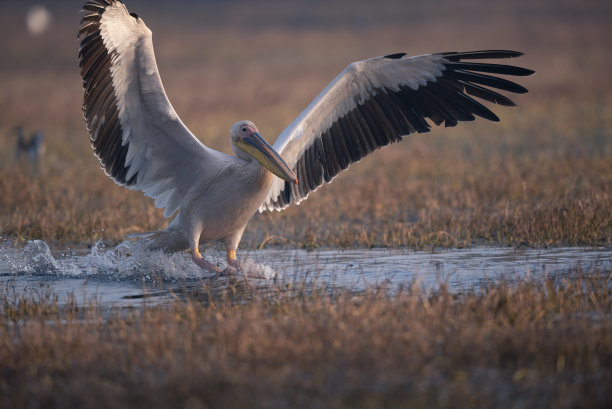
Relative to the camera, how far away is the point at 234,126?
7.16 meters

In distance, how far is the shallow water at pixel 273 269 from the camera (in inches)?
243

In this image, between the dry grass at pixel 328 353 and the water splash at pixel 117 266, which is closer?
the dry grass at pixel 328 353

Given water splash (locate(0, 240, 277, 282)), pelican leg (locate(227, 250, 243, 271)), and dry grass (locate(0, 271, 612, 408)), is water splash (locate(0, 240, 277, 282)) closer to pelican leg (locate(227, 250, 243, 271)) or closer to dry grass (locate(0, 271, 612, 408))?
pelican leg (locate(227, 250, 243, 271))

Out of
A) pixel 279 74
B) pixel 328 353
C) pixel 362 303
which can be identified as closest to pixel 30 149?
pixel 362 303

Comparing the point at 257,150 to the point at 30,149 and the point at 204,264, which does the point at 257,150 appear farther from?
the point at 30,149

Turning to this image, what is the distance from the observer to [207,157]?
717cm

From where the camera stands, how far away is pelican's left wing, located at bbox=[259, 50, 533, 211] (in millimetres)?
7457

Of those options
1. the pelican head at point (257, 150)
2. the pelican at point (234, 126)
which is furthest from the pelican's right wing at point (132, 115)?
the pelican head at point (257, 150)

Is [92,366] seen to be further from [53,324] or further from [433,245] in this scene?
[433,245]

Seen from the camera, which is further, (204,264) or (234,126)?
(234,126)

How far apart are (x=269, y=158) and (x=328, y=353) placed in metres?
3.10

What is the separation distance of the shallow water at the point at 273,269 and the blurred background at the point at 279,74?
1681 mm

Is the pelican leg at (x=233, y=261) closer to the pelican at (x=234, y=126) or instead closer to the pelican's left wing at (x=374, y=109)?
the pelican at (x=234, y=126)

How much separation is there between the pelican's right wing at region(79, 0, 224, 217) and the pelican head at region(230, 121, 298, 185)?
7.8 inches
